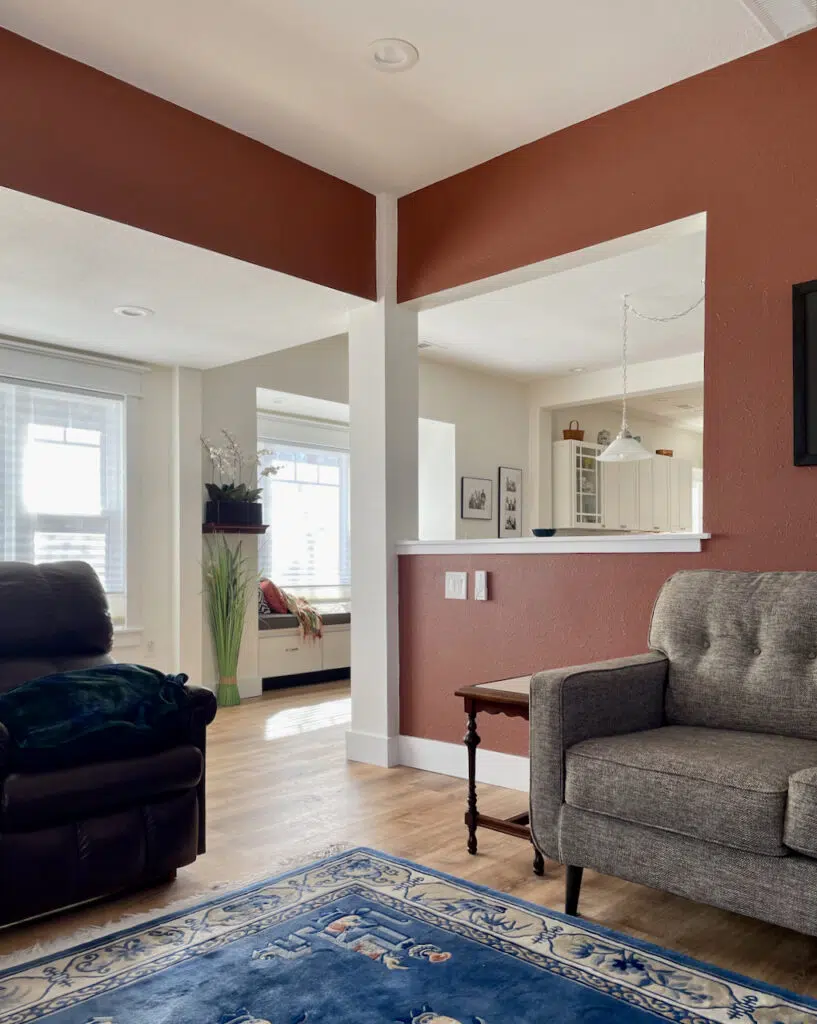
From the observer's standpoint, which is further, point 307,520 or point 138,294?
point 307,520

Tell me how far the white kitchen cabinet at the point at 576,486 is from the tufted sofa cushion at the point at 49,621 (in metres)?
5.71

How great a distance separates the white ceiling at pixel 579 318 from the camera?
4945mm

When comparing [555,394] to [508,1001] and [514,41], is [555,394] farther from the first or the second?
[508,1001]

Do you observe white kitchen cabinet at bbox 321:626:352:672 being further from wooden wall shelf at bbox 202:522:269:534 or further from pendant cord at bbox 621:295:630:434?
pendant cord at bbox 621:295:630:434

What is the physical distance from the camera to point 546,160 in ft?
12.1

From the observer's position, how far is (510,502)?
8.20 metres

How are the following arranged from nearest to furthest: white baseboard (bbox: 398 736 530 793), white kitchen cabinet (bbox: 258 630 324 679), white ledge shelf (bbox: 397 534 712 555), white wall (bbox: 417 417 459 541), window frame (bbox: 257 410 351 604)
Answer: white ledge shelf (bbox: 397 534 712 555), white baseboard (bbox: 398 736 530 793), white kitchen cabinet (bbox: 258 630 324 679), window frame (bbox: 257 410 351 604), white wall (bbox: 417 417 459 541)

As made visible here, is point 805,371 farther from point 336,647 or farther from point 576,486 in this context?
point 576,486

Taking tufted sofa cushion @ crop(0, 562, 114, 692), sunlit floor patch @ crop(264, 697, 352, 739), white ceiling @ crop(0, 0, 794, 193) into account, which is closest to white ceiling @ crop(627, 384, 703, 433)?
sunlit floor patch @ crop(264, 697, 352, 739)

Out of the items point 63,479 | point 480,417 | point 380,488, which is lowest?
point 380,488

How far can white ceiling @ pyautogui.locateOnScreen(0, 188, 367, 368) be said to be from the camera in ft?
11.2

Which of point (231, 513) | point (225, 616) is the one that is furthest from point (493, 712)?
point (231, 513)

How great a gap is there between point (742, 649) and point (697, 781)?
67 centimetres

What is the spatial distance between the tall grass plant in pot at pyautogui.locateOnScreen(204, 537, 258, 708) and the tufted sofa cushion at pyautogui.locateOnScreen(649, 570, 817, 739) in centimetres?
368
